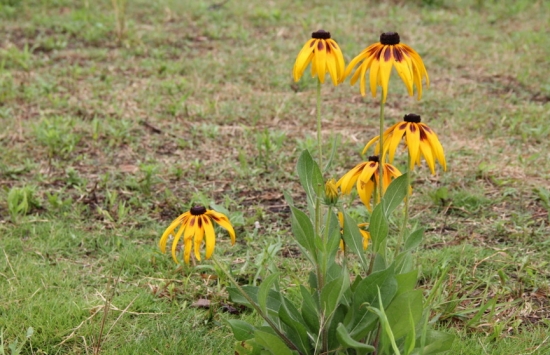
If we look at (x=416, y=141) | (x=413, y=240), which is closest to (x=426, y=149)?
(x=416, y=141)

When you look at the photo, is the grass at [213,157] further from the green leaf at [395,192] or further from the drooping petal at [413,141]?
the drooping petal at [413,141]

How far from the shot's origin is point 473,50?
21.2 ft

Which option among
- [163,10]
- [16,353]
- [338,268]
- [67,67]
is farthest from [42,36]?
[338,268]

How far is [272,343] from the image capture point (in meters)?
2.09

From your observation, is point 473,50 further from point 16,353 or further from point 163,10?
point 16,353

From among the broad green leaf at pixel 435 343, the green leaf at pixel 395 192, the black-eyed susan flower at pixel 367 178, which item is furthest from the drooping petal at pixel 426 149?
the broad green leaf at pixel 435 343

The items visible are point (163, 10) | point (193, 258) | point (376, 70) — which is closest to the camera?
point (376, 70)

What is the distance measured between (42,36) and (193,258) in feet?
13.3

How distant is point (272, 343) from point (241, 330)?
0.79ft

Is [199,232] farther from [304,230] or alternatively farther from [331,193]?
[331,193]

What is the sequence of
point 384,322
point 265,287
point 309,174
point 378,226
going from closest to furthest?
1. point 384,322
2. point 265,287
3. point 378,226
4. point 309,174

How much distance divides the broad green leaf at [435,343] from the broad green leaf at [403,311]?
3.1 inches

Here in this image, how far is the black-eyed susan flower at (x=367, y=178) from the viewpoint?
2312mm

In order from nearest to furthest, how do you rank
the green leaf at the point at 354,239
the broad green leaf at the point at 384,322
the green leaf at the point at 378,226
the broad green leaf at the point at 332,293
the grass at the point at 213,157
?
the broad green leaf at the point at 384,322 < the broad green leaf at the point at 332,293 < the green leaf at the point at 378,226 < the green leaf at the point at 354,239 < the grass at the point at 213,157
